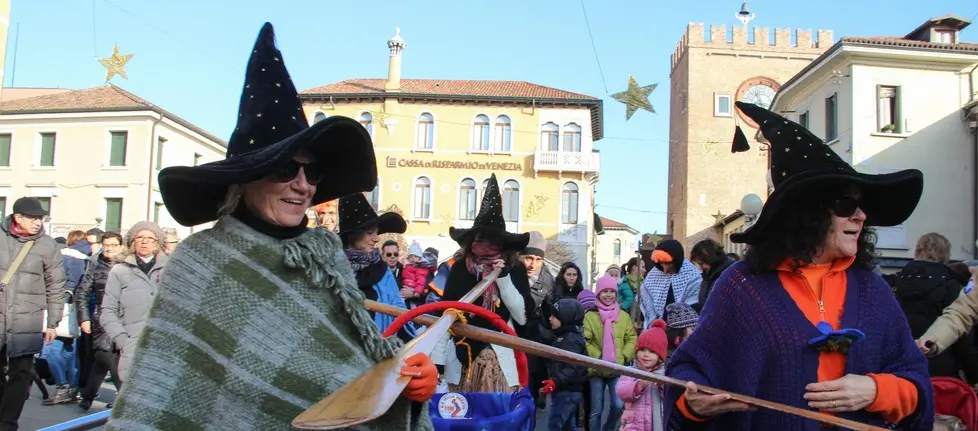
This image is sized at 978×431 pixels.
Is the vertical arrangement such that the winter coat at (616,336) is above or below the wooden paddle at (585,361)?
below

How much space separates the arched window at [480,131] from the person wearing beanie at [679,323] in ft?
114

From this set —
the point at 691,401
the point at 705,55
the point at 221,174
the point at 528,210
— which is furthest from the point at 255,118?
Result: the point at 705,55

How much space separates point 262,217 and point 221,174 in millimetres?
210

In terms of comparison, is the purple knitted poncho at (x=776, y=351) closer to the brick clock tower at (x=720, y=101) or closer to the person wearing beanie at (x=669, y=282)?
the person wearing beanie at (x=669, y=282)

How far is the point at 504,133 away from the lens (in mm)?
41906

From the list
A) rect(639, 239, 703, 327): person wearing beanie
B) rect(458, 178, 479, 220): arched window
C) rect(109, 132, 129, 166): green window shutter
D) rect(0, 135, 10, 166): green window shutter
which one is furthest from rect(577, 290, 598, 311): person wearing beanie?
rect(0, 135, 10, 166): green window shutter

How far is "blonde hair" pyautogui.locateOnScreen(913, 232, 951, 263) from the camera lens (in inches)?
266

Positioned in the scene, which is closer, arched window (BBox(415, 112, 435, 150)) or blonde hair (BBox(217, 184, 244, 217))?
blonde hair (BBox(217, 184, 244, 217))

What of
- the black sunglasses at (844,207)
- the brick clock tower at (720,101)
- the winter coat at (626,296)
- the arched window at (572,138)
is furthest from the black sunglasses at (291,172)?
the brick clock tower at (720,101)

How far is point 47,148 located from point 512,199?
22.6 meters

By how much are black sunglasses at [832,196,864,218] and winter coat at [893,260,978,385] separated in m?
3.60

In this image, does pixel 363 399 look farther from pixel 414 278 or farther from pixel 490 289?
pixel 414 278

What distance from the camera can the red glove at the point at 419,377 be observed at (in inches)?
92.7

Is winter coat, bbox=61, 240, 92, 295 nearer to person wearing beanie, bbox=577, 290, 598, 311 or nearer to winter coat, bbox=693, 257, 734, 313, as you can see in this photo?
person wearing beanie, bbox=577, 290, 598, 311
